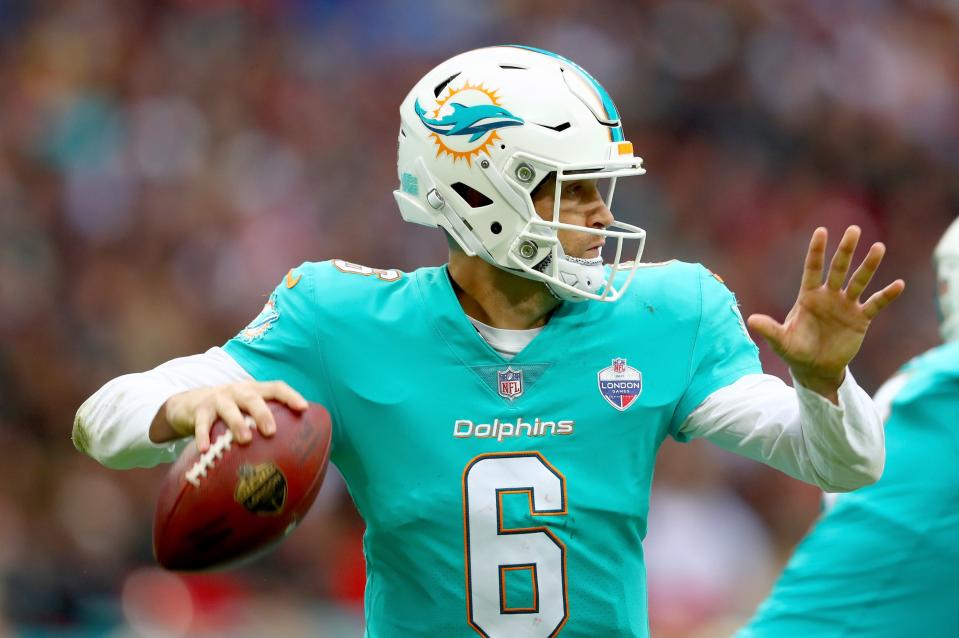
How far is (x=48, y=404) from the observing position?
7004 mm

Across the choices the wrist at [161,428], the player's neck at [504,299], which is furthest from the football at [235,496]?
the player's neck at [504,299]

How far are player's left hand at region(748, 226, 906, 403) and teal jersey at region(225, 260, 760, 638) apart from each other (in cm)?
32

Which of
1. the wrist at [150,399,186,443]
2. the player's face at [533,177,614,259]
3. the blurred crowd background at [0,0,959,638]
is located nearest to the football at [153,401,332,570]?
the wrist at [150,399,186,443]

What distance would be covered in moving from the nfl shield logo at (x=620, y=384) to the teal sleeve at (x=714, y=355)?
0.38ft

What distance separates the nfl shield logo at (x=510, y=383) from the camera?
2984 mm

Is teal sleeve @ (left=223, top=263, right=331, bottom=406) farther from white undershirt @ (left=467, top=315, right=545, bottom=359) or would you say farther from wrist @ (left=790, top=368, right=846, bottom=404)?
wrist @ (left=790, top=368, right=846, bottom=404)

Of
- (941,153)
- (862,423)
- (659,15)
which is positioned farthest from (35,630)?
(941,153)

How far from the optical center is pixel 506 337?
10.1ft

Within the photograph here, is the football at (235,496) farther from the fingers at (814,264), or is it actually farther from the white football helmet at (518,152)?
the fingers at (814,264)

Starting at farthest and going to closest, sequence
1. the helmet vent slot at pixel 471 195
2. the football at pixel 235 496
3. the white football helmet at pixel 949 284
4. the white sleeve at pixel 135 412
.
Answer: the white football helmet at pixel 949 284
the helmet vent slot at pixel 471 195
the white sleeve at pixel 135 412
the football at pixel 235 496

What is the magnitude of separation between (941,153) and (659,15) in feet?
6.88

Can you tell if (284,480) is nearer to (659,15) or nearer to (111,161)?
(111,161)

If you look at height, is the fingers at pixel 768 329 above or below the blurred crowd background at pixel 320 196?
above

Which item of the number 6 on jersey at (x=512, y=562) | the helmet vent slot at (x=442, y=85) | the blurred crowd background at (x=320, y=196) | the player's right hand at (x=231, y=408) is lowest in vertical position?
the blurred crowd background at (x=320, y=196)
